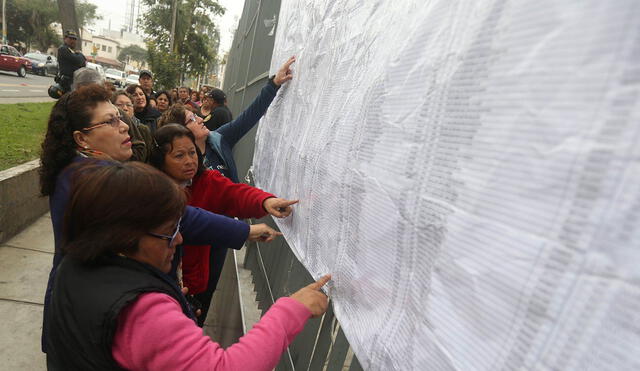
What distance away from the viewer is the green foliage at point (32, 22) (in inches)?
1688

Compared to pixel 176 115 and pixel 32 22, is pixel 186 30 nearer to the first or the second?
pixel 32 22

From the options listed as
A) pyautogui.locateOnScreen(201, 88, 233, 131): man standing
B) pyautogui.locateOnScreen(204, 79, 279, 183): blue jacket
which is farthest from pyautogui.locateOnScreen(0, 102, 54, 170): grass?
pyautogui.locateOnScreen(204, 79, 279, 183): blue jacket

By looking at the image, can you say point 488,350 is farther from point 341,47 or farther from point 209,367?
point 341,47

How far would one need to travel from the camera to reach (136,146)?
76.9 inches

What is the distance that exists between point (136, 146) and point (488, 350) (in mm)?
1845

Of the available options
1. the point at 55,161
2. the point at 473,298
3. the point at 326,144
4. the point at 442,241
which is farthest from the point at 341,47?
the point at 55,161

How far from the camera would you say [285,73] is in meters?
1.98

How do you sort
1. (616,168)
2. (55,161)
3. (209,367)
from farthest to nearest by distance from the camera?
(55,161)
(209,367)
(616,168)

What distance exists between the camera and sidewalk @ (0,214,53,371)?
100 inches

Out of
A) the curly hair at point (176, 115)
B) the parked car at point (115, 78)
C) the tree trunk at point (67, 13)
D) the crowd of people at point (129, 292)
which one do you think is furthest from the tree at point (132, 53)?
the crowd of people at point (129, 292)

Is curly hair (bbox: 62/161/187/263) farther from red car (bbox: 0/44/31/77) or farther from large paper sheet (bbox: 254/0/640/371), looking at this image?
red car (bbox: 0/44/31/77)

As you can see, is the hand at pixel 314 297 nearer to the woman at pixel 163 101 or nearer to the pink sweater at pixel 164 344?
the pink sweater at pixel 164 344

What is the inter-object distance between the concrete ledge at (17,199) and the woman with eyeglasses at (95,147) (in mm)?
2507

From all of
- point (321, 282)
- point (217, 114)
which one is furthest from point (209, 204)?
point (217, 114)
